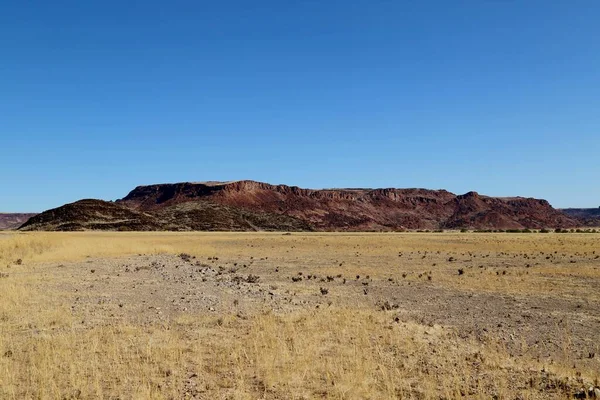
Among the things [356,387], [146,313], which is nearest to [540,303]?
[356,387]

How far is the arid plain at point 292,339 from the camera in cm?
804

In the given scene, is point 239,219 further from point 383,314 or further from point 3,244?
point 383,314

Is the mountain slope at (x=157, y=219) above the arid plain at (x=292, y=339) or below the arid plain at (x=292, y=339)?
above

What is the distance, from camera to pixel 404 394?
7836 millimetres

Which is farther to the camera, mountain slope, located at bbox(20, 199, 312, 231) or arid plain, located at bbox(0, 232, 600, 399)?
mountain slope, located at bbox(20, 199, 312, 231)

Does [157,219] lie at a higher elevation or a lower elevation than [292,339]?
higher

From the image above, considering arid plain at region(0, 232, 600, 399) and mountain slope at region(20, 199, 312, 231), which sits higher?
mountain slope at region(20, 199, 312, 231)

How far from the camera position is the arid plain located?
804 centimetres

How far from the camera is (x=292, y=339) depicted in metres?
11.0

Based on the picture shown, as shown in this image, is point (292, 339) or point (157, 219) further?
point (157, 219)

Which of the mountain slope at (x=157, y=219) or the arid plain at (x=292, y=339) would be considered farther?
the mountain slope at (x=157, y=219)

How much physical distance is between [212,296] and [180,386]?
955 cm

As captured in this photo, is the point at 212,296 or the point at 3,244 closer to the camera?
the point at 212,296

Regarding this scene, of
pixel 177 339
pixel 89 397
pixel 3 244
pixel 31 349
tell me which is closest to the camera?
pixel 89 397
